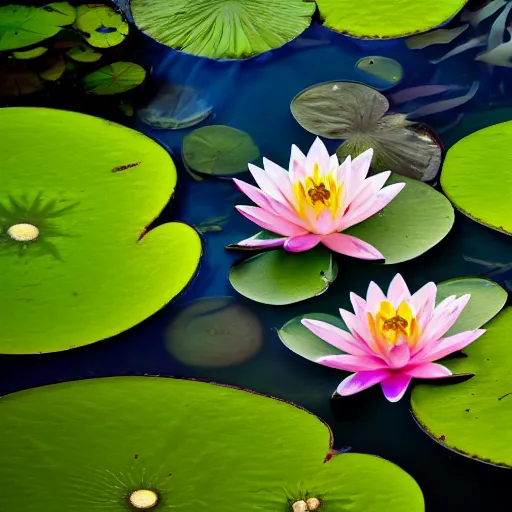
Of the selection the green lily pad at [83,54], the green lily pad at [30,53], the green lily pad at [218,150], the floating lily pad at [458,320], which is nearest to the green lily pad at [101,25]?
the green lily pad at [83,54]

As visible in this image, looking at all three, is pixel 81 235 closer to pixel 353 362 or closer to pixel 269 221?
pixel 269 221

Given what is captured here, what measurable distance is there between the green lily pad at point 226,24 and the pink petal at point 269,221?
0.89 m

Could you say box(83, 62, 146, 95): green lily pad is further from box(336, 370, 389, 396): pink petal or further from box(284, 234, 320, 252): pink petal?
box(336, 370, 389, 396): pink petal

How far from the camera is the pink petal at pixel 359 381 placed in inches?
64.6

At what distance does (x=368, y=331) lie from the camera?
167 cm

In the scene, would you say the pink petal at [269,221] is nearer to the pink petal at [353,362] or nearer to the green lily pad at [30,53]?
the pink petal at [353,362]

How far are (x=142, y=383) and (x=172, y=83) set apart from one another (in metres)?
1.21

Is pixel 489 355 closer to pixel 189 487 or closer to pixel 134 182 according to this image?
pixel 189 487

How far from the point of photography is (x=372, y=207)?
A: 1.96 m

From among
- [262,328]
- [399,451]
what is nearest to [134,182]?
[262,328]

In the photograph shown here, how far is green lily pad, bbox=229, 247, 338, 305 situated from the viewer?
6.07 feet

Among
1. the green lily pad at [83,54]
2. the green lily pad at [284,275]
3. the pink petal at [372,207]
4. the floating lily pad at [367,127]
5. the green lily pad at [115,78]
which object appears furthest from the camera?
the green lily pad at [83,54]

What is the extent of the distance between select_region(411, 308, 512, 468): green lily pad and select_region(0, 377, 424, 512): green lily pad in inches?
5.7

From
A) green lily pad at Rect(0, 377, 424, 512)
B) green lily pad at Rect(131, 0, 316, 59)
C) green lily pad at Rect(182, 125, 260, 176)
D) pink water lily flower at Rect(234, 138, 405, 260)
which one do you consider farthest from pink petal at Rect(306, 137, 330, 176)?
green lily pad at Rect(131, 0, 316, 59)
